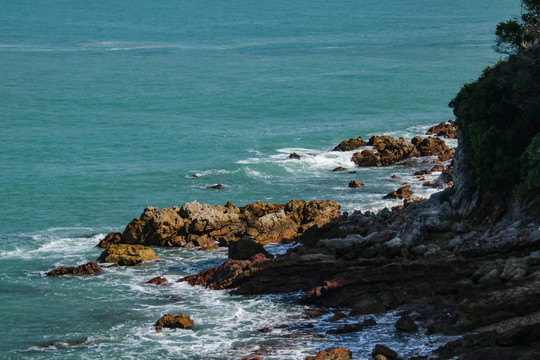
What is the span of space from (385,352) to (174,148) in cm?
5764

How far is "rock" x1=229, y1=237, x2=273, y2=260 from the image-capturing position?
46938 mm

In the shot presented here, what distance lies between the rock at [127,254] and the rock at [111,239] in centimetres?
250

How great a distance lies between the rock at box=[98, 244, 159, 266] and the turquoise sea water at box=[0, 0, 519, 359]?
3.91 ft

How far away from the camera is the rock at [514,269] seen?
35250 mm

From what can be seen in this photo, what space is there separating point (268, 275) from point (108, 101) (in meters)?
74.6

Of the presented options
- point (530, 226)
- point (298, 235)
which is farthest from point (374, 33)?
point (530, 226)

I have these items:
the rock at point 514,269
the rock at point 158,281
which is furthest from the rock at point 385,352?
the rock at point 158,281

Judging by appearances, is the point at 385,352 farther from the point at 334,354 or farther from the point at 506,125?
the point at 506,125

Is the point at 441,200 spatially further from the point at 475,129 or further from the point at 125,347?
the point at 125,347

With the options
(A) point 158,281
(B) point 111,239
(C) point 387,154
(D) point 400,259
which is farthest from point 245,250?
(C) point 387,154

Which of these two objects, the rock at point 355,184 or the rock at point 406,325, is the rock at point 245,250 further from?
the rock at point 355,184

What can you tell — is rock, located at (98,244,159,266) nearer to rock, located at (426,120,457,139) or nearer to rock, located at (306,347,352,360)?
rock, located at (306,347,352,360)

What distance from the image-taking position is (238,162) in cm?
7944

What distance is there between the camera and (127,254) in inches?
1997
